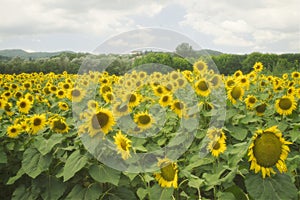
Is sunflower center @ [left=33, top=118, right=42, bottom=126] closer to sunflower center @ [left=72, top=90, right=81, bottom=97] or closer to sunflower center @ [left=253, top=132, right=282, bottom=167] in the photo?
sunflower center @ [left=72, top=90, right=81, bottom=97]

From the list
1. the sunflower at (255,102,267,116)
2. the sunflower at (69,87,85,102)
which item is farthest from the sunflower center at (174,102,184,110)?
the sunflower at (69,87,85,102)

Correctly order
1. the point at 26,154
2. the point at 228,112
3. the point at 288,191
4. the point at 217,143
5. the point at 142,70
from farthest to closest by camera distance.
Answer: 1. the point at 142,70
2. the point at 228,112
3. the point at 26,154
4. the point at 217,143
5. the point at 288,191

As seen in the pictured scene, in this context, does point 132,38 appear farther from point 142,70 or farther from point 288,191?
point 142,70

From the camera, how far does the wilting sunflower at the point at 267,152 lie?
6.12 feet

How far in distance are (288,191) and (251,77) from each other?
21.5 feet

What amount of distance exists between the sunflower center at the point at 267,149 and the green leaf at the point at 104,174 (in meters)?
1.26

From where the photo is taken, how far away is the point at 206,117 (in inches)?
→ 197

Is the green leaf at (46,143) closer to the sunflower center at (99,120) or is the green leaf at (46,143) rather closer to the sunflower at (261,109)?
the sunflower center at (99,120)

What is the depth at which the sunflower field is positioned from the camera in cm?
196

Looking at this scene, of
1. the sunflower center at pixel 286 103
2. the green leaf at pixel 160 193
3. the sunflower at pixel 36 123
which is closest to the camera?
the green leaf at pixel 160 193

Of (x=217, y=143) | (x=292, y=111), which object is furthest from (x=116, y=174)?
(x=292, y=111)

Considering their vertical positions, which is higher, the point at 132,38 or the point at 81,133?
the point at 132,38

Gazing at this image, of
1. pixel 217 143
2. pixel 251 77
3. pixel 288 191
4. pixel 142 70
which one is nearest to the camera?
pixel 288 191

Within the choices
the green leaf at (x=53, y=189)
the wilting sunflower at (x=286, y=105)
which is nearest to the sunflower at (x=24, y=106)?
the green leaf at (x=53, y=189)
